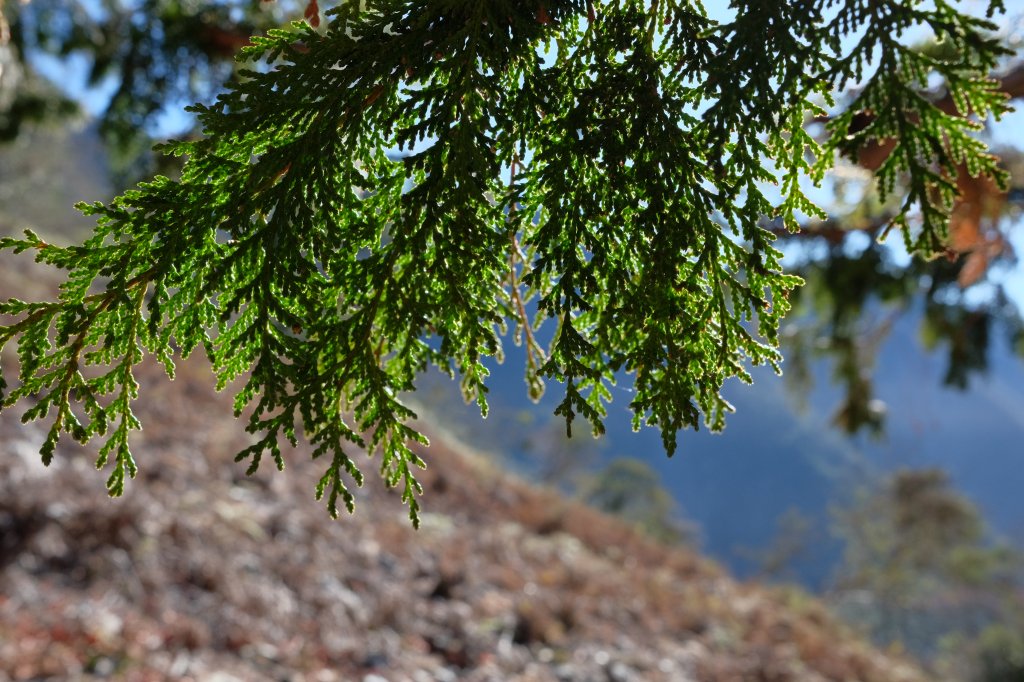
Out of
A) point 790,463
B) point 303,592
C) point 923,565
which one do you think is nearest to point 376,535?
point 303,592

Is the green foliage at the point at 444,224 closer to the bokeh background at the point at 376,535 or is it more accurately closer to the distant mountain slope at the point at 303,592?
the bokeh background at the point at 376,535

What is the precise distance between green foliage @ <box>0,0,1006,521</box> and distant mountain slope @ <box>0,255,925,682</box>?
13.7 ft

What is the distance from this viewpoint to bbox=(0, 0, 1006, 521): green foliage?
1.05m

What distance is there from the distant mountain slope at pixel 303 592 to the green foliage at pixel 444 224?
4183mm

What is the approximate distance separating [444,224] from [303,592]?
648 cm

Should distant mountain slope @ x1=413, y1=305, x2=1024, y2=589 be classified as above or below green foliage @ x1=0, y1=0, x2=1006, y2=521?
above

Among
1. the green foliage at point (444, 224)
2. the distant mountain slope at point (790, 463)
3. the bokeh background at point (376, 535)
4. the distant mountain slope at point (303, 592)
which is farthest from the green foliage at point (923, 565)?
the distant mountain slope at point (790, 463)

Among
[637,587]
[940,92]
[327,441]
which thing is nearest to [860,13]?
[327,441]

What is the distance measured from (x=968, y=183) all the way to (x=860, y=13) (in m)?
1.71

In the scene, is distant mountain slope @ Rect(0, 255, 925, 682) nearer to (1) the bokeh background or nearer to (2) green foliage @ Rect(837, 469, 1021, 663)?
(1) the bokeh background

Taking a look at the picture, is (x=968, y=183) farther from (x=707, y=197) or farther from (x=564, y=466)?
(x=564, y=466)

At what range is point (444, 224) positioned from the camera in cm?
109

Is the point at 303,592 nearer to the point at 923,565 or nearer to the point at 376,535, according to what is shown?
the point at 376,535

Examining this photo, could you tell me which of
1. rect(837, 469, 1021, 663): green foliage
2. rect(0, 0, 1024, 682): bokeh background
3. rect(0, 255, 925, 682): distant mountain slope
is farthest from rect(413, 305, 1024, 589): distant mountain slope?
rect(0, 255, 925, 682): distant mountain slope
